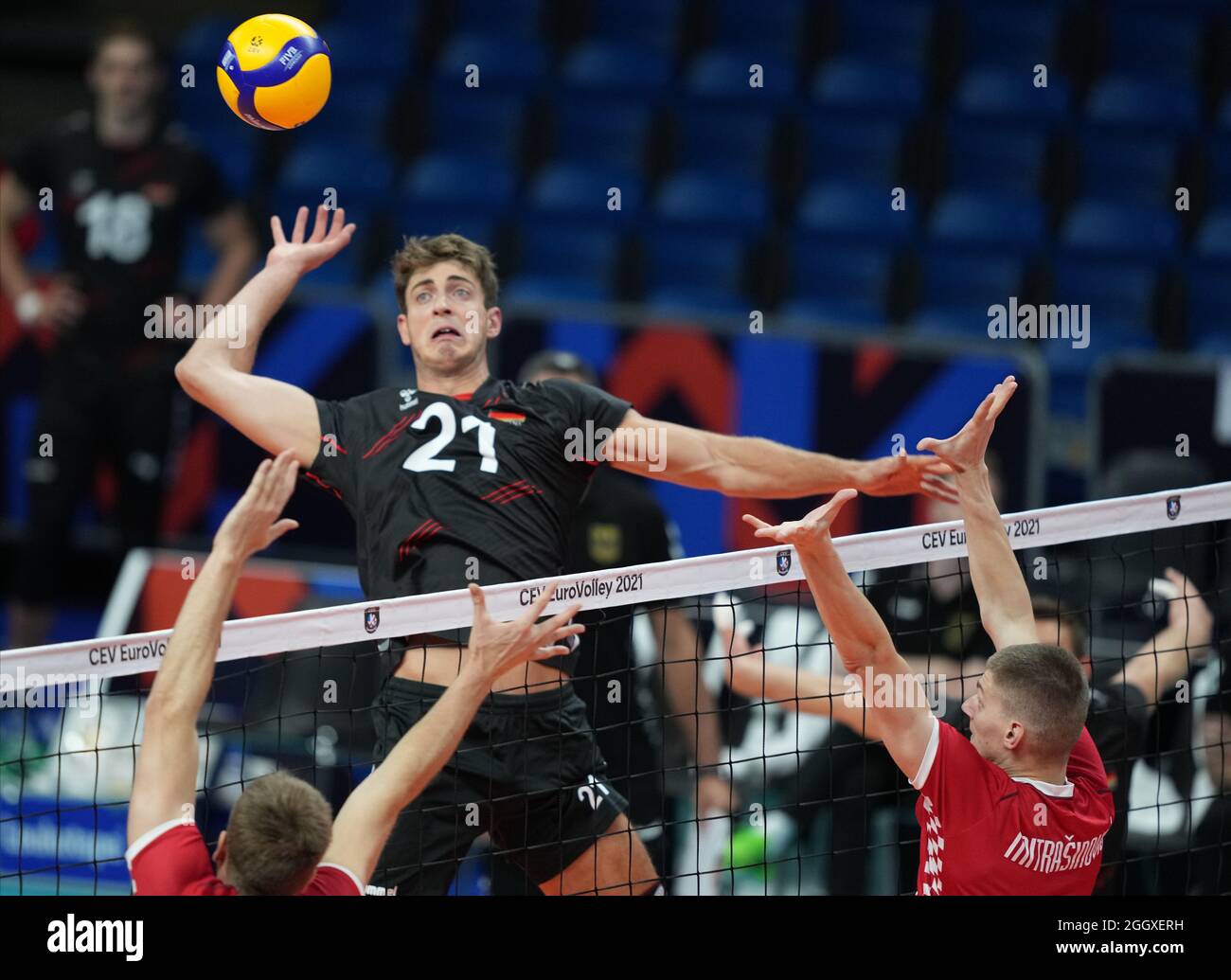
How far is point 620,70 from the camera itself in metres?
12.8

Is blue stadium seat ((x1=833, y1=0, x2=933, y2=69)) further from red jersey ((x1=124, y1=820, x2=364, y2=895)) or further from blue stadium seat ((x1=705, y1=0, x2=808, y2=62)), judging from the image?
red jersey ((x1=124, y1=820, x2=364, y2=895))

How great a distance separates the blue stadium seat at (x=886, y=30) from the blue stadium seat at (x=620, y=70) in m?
1.26

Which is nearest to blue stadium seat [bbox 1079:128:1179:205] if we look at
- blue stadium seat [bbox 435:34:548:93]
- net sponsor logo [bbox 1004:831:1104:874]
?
blue stadium seat [bbox 435:34:548:93]

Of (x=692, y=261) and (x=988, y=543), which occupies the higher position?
(x=692, y=261)

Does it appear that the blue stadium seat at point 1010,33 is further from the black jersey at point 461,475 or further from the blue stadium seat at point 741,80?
the black jersey at point 461,475

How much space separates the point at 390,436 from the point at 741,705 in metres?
2.28

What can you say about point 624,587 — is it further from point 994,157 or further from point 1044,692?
point 994,157

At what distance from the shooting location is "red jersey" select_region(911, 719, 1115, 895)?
499cm

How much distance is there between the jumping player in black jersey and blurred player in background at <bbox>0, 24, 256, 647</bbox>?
437 cm

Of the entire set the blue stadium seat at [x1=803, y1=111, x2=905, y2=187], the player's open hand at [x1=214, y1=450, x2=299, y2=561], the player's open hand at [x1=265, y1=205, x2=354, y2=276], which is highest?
the blue stadium seat at [x1=803, y1=111, x2=905, y2=187]

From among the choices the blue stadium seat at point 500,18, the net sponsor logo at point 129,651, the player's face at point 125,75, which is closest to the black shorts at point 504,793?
the net sponsor logo at point 129,651
